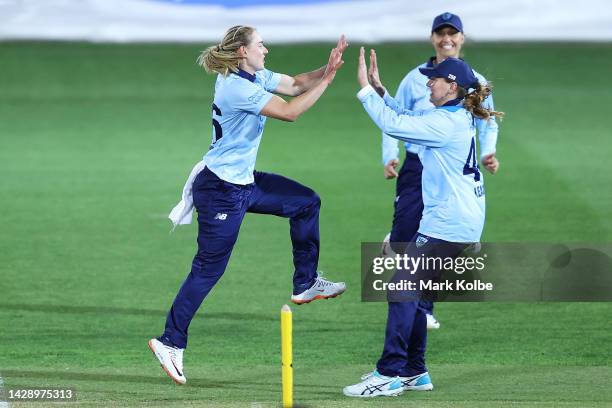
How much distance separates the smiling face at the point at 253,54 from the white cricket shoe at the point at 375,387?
217 cm

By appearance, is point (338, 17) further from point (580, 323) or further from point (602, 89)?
point (580, 323)

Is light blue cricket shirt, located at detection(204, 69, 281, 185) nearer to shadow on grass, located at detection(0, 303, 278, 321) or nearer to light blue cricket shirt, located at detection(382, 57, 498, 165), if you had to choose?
light blue cricket shirt, located at detection(382, 57, 498, 165)

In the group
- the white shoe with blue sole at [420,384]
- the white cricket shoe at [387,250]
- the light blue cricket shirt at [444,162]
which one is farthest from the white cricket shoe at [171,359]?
the light blue cricket shirt at [444,162]

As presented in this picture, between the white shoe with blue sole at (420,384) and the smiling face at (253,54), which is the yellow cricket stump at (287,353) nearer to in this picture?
the white shoe with blue sole at (420,384)

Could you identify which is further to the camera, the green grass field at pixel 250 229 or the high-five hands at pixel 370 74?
the green grass field at pixel 250 229

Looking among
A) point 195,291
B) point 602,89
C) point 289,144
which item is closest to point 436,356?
point 195,291

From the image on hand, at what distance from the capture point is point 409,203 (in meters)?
10.6

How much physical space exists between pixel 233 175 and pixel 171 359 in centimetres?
128

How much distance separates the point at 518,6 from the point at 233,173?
17.8m

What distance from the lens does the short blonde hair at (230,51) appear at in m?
9.09

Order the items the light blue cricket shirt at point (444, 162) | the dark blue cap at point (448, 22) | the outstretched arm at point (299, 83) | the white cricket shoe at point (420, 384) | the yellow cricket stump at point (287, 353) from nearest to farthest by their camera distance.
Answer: the yellow cricket stump at point (287, 353) → the light blue cricket shirt at point (444, 162) → the white cricket shoe at point (420, 384) → the outstretched arm at point (299, 83) → the dark blue cap at point (448, 22)

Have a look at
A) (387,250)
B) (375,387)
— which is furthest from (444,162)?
(387,250)

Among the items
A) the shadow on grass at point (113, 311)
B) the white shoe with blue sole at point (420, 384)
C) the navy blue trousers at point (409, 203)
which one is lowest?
the shadow on grass at point (113, 311)

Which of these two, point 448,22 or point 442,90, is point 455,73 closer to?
point 442,90
